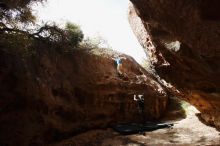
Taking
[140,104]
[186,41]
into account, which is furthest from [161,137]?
[186,41]

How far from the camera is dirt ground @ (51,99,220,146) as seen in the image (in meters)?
12.6

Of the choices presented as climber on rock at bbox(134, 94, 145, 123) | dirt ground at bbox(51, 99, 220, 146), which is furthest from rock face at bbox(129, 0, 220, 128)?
climber on rock at bbox(134, 94, 145, 123)

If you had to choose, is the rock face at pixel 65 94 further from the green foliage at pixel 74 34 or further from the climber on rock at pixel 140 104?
the green foliage at pixel 74 34

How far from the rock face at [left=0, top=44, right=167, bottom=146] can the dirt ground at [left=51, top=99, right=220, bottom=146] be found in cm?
94

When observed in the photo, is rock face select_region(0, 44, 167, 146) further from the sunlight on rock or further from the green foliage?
the sunlight on rock

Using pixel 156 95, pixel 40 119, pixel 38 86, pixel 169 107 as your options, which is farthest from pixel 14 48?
pixel 169 107

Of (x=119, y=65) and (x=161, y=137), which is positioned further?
(x=119, y=65)

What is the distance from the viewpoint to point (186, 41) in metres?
6.96

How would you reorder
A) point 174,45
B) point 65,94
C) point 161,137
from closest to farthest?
point 174,45 < point 161,137 < point 65,94

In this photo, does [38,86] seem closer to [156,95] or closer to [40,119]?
[40,119]

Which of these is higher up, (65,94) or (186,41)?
(186,41)

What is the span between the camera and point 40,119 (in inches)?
539

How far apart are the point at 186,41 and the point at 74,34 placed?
10562 mm

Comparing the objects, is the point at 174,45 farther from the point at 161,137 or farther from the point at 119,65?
the point at 119,65
